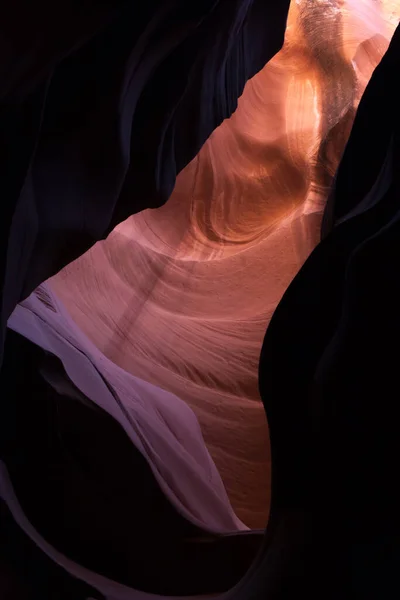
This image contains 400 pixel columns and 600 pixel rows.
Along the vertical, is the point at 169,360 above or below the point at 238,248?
Result: below

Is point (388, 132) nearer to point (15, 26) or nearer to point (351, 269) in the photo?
point (351, 269)

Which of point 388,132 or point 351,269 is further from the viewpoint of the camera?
point 388,132

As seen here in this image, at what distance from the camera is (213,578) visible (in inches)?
67.7

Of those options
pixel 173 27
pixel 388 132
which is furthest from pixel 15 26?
pixel 388 132

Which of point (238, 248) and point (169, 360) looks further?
point (238, 248)

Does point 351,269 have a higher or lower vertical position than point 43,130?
lower

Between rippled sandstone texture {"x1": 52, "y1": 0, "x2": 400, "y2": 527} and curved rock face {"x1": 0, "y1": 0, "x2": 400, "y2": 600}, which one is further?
rippled sandstone texture {"x1": 52, "y1": 0, "x2": 400, "y2": 527}

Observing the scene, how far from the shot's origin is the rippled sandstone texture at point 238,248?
3020 millimetres

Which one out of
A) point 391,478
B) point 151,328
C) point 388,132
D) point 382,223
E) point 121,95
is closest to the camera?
point 391,478

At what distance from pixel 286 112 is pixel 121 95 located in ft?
12.0

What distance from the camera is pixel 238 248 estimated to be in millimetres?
4105

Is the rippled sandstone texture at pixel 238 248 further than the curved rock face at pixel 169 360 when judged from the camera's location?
Yes

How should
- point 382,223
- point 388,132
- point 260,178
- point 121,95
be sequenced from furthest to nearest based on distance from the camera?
1. point 260,178
2. point 388,132
3. point 121,95
4. point 382,223

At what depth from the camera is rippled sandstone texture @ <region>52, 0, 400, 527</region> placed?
3020 mm
